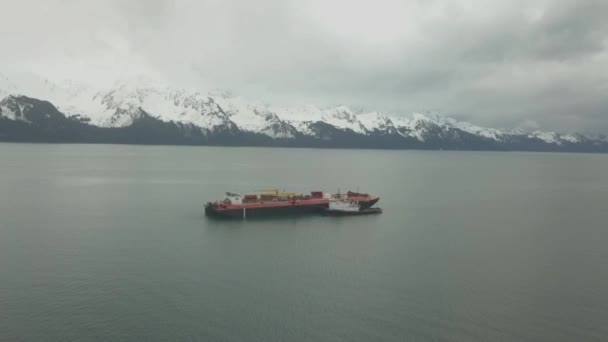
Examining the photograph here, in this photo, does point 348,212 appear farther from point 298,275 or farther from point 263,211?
point 298,275

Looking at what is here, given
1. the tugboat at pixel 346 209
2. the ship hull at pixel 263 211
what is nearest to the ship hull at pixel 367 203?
the tugboat at pixel 346 209

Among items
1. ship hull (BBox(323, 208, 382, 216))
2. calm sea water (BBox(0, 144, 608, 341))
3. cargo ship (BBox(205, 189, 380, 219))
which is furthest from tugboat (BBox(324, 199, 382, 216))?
calm sea water (BBox(0, 144, 608, 341))

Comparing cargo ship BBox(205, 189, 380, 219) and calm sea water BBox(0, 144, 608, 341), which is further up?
cargo ship BBox(205, 189, 380, 219)

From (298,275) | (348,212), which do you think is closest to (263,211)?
(348,212)

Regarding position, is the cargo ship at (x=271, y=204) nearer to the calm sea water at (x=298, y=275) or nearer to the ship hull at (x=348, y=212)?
the ship hull at (x=348, y=212)

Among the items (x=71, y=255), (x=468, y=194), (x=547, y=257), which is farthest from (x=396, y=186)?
(x=71, y=255)

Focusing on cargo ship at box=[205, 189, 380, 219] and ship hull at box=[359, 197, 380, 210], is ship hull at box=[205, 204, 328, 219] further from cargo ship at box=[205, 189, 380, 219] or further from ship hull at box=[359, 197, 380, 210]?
ship hull at box=[359, 197, 380, 210]
